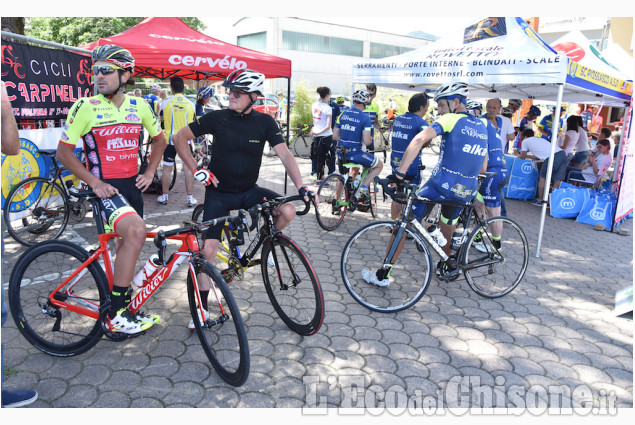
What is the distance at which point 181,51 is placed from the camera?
25.9ft

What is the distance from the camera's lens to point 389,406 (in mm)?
2883

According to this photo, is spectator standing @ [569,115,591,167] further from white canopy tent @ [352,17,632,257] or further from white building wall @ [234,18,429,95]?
white building wall @ [234,18,429,95]

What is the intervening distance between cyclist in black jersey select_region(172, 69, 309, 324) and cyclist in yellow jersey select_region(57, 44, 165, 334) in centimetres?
38

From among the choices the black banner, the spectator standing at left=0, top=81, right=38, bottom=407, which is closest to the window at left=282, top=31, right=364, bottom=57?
the black banner

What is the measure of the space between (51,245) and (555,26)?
5276cm

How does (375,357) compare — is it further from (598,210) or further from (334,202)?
(598,210)

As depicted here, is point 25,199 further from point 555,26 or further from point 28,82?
point 555,26

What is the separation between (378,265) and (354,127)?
2417 mm

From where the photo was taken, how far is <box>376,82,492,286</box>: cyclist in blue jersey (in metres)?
4.32

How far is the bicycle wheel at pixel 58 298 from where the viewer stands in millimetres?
3119

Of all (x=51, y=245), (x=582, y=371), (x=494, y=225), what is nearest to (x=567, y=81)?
(x=494, y=225)

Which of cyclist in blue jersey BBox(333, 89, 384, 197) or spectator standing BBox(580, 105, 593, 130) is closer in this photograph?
cyclist in blue jersey BBox(333, 89, 384, 197)

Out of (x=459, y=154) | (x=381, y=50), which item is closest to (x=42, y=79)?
(x=459, y=154)

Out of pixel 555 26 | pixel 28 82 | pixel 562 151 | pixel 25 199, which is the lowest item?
pixel 25 199
